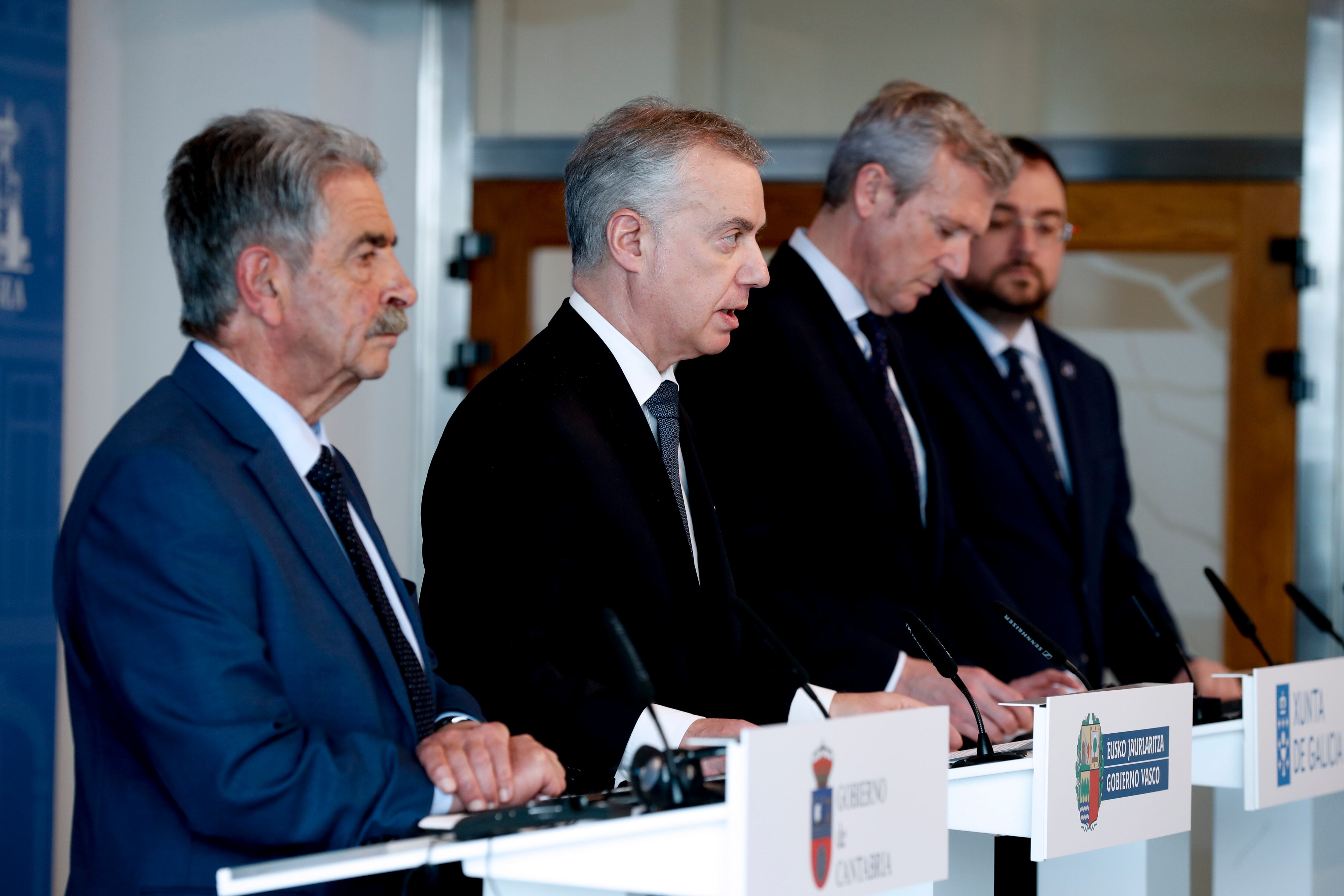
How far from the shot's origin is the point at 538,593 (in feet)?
6.03

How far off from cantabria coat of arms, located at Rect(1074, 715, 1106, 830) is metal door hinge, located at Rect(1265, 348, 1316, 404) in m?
2.77

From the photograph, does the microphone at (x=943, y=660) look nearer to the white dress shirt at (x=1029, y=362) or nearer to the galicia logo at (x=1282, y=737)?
the galicia logo at (x=1282, y=737)

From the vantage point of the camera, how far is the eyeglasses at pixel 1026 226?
3.28 meters

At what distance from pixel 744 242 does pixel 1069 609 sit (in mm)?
1359

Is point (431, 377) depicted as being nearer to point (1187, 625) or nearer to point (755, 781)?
point (1187, 625)

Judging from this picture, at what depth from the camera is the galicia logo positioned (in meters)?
2.11

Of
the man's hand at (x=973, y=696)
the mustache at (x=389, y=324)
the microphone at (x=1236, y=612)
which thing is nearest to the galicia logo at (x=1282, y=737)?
the microphone at (x=1236, y=612)

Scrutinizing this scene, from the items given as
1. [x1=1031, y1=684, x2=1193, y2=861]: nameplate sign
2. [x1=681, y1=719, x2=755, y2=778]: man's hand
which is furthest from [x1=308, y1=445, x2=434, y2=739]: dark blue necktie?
[x1=1031, y1=684, x2=1193, y2=861]: nameplate sign

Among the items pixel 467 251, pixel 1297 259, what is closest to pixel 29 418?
pixel 467 251

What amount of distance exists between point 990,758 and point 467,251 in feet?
10.0

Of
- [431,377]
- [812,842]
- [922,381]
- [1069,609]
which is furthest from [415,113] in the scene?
[812,842]

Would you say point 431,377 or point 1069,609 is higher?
point 431,377

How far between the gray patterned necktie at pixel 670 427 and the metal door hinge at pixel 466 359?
7.75ft

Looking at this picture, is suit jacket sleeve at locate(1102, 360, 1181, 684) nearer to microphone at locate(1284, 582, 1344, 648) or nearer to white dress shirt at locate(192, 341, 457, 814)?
microphone at locate(1284, 582, 1344, 648)
